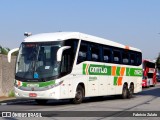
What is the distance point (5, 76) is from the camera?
1022 inches

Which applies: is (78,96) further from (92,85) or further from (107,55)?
(107,55)

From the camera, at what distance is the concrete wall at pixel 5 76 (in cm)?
2550

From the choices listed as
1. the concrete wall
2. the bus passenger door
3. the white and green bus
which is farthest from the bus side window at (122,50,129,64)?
the concrete wall

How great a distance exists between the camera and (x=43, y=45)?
1778 centimetres

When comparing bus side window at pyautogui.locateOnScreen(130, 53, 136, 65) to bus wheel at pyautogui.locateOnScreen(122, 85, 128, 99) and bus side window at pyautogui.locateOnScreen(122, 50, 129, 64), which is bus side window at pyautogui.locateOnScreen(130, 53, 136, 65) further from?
bus wheel at pyautogui.locateOnScreen(122, 85, 128, 99)

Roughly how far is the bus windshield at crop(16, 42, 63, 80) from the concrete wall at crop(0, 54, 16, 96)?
7616 mm

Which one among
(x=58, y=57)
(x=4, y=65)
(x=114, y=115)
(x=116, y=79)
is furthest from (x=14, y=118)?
(x=4, y=65)

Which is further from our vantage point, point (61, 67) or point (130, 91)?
point (130, 91)

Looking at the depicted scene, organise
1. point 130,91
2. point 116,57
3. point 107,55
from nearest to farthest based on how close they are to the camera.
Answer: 1. point 107,55
2. point 116,57
3. point 130,91

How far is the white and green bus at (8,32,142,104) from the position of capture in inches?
679

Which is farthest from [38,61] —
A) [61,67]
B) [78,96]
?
[78,96]

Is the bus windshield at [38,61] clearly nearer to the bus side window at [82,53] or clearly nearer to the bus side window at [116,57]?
the bus side window at [82,53]

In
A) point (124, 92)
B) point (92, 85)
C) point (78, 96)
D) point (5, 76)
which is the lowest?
point (124, 92)

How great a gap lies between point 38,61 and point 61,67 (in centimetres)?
105
